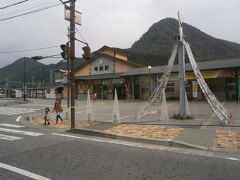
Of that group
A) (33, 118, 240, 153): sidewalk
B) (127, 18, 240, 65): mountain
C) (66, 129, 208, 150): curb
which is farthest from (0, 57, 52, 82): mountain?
(33, 118, 240, 153): sidewalk

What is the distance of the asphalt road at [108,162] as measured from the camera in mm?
4352

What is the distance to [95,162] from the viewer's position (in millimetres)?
5156

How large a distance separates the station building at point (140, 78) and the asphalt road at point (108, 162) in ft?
43.6

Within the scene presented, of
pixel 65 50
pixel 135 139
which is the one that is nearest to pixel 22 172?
pixel 135 139

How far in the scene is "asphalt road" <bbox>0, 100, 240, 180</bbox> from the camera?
435 cm

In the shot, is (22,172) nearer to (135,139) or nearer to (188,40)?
(135,139)

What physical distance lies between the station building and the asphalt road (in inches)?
523

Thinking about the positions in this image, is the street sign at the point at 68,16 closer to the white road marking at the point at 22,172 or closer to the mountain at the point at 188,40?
the white road marking at the point at 22,172

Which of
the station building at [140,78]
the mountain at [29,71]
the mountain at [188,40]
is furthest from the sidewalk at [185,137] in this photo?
the mountain at [29,71]

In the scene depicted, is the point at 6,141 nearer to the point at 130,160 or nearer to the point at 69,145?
the point at 69,145

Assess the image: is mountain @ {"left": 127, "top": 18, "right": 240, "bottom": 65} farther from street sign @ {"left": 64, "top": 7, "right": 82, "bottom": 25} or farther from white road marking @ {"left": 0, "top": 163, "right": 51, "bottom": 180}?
white road marking @ {"left": 0, "top": 163, "right": 51, "bottom": 180}

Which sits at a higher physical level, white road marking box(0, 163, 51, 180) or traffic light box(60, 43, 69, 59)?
traffic light box(60, 43, 69, 59)

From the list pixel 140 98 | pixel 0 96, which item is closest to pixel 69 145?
pixel 140 98

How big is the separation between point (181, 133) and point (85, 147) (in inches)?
141
